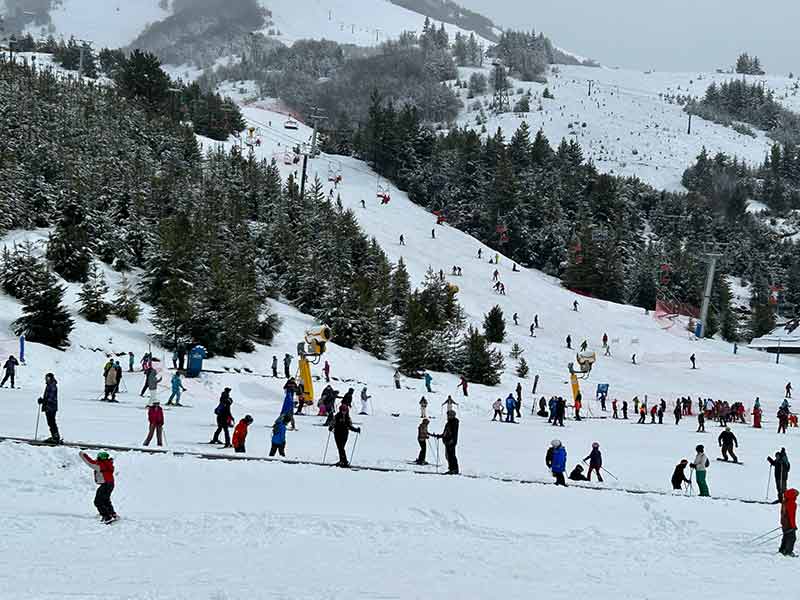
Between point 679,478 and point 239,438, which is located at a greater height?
point 239,438

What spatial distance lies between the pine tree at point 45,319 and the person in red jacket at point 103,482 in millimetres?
14968

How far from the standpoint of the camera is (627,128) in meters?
140

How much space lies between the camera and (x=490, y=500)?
14.5 meters

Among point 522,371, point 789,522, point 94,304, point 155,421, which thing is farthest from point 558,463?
point 522,371

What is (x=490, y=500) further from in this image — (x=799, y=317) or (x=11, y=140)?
(x=799, y=317)

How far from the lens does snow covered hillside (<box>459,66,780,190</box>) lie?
4813 inches

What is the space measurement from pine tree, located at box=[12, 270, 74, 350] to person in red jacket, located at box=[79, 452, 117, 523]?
49.1 ft

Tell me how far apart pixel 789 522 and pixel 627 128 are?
134 m

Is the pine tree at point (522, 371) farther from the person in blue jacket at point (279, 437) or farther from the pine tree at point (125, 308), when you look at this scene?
the person in blue jacket at point (279, 437)

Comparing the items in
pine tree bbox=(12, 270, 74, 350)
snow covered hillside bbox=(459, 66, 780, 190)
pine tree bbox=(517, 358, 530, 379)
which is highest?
snow covered hillside bbox=(459, 66, 780, 190)

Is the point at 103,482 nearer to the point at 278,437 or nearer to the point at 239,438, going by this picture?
the point at 239,438

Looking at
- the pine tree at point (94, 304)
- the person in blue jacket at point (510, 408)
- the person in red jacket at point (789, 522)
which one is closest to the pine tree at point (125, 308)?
the pine tree at point (94, 304)

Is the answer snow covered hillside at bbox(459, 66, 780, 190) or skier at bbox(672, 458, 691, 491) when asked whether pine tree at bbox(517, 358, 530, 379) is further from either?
snow covered hillside at bbox(459, 66, 780, 190)

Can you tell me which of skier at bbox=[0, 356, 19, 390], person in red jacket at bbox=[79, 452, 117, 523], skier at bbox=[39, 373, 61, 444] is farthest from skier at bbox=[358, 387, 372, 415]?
person in red jacket at bbox=[79, 452, 117, 523]
